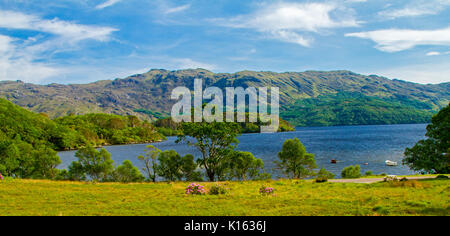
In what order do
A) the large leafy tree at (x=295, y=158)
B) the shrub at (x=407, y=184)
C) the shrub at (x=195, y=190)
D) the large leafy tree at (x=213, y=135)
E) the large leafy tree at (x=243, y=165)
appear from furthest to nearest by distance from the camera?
the large leafy tree at (x=243, y=165), the large leafy tree at (x=295, y=158), the large leafy tree at (x=213, y=135), the shrub at (x=407, y=184), the shrub at (x=195, y=190)

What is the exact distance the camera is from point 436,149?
1641 inches

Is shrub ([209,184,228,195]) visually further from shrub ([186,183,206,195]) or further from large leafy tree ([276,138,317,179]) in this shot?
large leafy tree ([276,138,317,179])

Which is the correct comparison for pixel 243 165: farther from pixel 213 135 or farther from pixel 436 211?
pixel 436 211

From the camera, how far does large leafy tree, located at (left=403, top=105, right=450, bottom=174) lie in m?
40.0

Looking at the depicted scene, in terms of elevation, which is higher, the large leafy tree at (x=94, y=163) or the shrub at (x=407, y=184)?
the shrub at (x=407, y=184)

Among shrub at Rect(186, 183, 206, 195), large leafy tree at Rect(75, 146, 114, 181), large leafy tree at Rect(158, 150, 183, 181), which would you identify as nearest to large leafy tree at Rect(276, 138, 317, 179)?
large leafy tree at Rect(158, 150, 183, 181)

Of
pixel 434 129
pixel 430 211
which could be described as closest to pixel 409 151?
pixel 434 129

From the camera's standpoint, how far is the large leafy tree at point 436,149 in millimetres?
40031

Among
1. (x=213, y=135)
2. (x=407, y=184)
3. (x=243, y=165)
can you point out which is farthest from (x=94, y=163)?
(x=407, y=184)

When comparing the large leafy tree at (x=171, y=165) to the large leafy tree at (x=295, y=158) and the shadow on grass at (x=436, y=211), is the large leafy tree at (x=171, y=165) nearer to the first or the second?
the large leafy tree at (x=295, y=158)

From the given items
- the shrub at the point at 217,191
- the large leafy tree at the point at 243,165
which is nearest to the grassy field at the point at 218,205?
the shrub at the point at 217,191

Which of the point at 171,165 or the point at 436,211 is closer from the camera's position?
the point at 436,211

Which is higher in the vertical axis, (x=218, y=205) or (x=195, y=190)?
(x=218, y=205)

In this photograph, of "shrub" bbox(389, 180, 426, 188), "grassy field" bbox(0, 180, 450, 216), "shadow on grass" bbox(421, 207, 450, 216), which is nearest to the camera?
"shadow on grass" bbox(421, 207, 450, 216)
